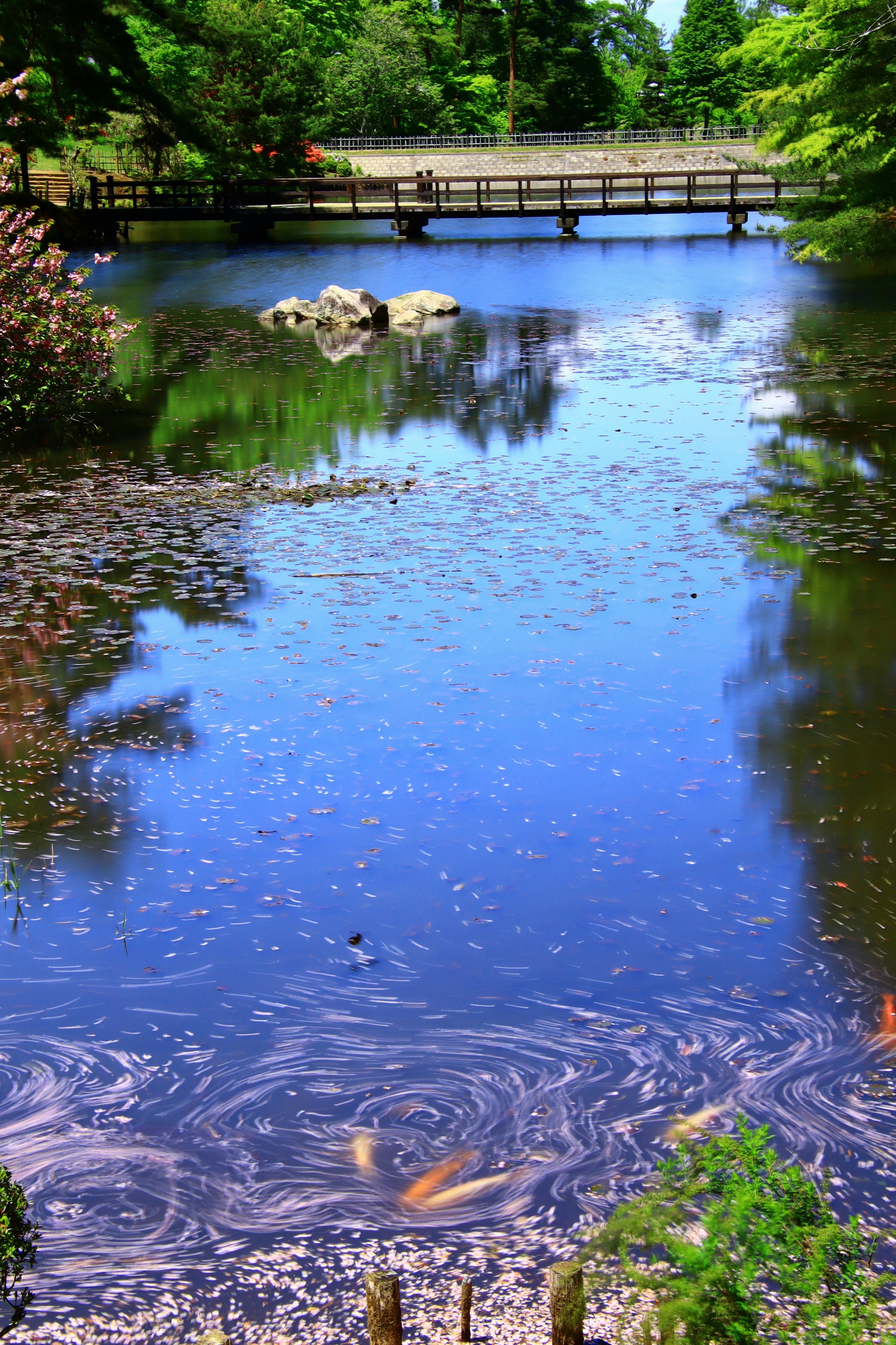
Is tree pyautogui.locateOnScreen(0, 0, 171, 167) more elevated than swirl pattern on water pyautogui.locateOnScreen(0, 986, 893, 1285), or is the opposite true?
tree pyautogui.locateOnScreen(0, 0, 171, 167)

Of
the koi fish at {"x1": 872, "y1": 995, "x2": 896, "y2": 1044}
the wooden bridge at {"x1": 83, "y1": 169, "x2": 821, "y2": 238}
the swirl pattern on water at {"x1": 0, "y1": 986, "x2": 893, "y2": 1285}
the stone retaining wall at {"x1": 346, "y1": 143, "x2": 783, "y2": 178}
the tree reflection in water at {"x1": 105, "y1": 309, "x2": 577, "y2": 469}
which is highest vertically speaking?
the stone retaining wall at {"x1": 346, "y1": 143, "x2": 783, "y2": 178}

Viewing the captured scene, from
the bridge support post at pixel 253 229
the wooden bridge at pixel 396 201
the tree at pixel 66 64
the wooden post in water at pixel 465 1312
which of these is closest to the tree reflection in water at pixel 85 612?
the wooden post in water at pixel 465 1312

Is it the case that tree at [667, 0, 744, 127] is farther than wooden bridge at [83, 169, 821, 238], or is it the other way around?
tree at [667, 0, 744, 127]

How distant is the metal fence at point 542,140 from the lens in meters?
71.8

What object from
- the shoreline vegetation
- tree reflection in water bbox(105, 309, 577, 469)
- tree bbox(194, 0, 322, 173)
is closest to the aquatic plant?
tree reflection in water bbox(105, 309, 577, 469)

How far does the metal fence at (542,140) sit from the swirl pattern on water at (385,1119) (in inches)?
2810

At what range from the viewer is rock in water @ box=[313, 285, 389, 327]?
1059 inches

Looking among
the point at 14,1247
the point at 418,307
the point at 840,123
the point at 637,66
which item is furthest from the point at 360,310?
the point at 637,66

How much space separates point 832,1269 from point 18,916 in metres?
3.68

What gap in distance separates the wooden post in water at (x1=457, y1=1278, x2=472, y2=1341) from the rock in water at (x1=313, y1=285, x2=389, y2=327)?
2523cm

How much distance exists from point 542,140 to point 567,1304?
82.0 meters

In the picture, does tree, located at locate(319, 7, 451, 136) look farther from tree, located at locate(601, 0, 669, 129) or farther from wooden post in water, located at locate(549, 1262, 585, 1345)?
wooden post in water, located at locate(549, 1262, 585, 1345)

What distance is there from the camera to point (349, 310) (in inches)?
1062

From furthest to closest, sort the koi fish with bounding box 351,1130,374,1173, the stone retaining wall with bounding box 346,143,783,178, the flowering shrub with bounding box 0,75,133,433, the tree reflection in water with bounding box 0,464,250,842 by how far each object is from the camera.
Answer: the stone retaining wall with bounding box 346,143,783,178 < the flowering shrub with bounding box 0,75,133,433 < the tree reflection in water with bounding box 0,464,250,842 < the koi fish with bounding box 351,1130,374,1173
